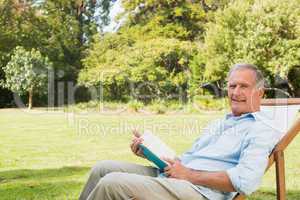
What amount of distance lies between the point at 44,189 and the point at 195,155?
248cm

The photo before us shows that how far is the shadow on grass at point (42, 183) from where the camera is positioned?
4.28 m

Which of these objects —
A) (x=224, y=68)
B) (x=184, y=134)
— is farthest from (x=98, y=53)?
(x=184, y=134)

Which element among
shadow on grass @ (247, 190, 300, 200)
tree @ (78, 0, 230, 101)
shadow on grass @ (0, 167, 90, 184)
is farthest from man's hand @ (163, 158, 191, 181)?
tree @ (78, 0, 230, 101)

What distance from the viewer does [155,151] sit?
8.09 feet

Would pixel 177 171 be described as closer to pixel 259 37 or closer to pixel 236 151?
pixel 236 151

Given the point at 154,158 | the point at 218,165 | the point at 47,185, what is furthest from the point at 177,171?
the point at 47,185

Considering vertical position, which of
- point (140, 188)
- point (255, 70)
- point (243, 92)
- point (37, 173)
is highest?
point (255, 70)

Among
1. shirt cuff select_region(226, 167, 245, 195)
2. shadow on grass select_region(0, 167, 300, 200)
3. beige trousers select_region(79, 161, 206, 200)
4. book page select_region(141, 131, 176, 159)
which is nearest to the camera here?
beige trousers select_region(79, 161, 206, 200)

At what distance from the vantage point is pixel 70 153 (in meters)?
7.27

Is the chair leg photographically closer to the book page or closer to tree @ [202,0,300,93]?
the book page

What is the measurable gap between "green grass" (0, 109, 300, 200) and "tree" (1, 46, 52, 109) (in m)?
7.64

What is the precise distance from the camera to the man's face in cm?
250

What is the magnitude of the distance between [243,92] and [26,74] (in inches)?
709

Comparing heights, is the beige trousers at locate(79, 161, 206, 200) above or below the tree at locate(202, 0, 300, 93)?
below
